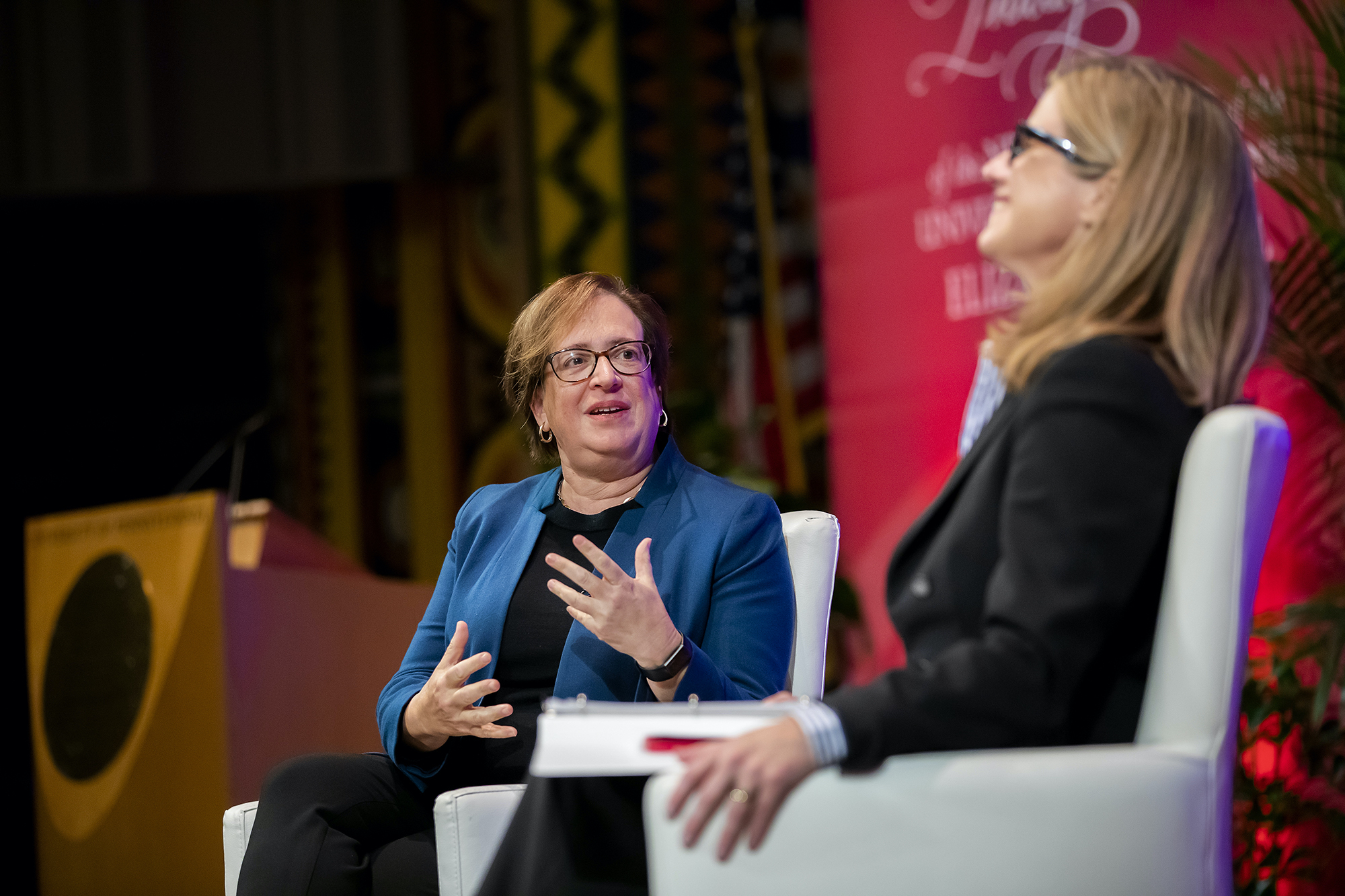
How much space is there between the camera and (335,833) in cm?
158

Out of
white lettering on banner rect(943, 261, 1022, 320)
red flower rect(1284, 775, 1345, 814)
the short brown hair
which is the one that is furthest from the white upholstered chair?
white lettering on banner rect(943, 261, 1022, 320)

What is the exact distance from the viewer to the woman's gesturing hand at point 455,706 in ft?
5.11

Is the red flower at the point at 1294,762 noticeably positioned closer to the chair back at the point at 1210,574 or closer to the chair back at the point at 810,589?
the chair back at the point at 810,589

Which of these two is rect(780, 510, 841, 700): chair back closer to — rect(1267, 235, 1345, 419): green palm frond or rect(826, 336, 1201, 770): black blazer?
rect(826, 336, 1201, 770): black blazer

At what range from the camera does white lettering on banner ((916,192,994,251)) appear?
3.29 metres

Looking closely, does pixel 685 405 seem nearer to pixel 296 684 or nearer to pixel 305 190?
pixel 296 684

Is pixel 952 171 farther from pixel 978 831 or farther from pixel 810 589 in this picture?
pixel 978 831

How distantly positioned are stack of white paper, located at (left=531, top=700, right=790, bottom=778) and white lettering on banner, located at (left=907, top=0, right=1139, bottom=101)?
7.80 feet

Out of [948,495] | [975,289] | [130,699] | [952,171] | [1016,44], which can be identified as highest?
[1016,44]

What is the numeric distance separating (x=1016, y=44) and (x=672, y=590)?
208cm

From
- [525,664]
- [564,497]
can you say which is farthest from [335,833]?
[564,497]

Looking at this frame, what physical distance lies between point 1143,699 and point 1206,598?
0.38ft

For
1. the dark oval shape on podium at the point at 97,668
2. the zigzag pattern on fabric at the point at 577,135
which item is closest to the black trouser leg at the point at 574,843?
the dark oval shape on podium at the point at 97,668

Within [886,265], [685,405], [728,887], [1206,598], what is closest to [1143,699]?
[1206,598]
